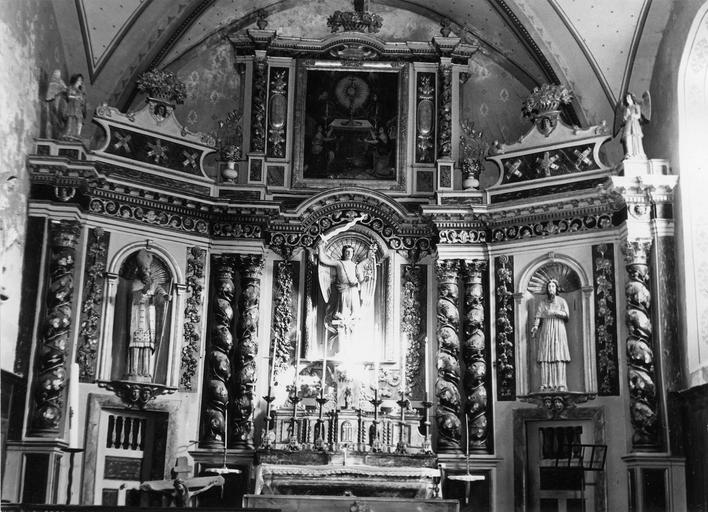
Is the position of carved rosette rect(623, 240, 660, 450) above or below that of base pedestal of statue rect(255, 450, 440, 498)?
above

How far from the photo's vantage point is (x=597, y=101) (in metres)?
15.9

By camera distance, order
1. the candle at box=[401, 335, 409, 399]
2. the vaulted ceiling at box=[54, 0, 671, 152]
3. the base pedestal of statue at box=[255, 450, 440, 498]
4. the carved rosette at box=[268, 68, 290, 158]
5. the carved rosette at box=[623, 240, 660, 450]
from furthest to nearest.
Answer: the carved rosette at box=[268, 68, 290, 158]
the vaulted ceiling at box=[54, 0, 671, 152]
the candle at box=[401, 335, 409, 399]
the base pedestal of statue at box=[255, 450, 440, 498]
the carved rosette at box=[623, 240, 660, 450]

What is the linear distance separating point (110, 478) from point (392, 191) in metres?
6.05

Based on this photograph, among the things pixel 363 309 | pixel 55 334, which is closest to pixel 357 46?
pixel 363 309

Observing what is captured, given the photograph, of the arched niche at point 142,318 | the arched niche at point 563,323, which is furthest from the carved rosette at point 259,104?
the arched niche at point 563,323

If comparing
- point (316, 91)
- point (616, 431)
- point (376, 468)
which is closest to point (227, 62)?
point (316, 91)

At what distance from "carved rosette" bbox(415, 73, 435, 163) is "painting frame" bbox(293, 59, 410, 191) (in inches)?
8.3

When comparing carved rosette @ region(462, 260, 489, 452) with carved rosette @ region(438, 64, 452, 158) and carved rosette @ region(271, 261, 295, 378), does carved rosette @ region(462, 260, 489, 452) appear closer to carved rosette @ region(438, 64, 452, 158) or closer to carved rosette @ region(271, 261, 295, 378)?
carved rosette @ region(438, 64, 452, 158)

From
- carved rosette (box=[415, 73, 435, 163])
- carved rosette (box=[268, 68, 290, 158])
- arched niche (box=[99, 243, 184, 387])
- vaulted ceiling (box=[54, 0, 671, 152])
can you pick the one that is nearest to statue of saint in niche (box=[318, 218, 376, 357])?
carved rosette (box=[415, 73, 435, 163])

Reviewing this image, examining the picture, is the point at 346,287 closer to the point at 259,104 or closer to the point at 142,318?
the point at 142,318

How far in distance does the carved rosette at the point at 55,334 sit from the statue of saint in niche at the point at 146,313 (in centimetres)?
93

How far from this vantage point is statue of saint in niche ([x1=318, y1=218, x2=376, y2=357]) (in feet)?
50.3

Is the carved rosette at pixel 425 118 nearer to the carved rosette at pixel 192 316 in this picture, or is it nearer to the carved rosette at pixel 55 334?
the carved rosette at pixel 192 316

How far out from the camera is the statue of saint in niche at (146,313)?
14.4 m
